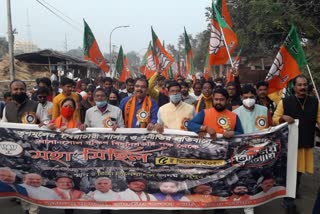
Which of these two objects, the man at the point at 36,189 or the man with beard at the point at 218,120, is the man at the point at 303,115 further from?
the man at the point at 36,189

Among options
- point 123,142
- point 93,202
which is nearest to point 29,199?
point 93,202

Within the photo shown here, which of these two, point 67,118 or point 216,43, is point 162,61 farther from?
point 67,118

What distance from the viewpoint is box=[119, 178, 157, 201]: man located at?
4238 millimetres

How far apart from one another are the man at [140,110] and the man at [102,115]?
1.18 feet

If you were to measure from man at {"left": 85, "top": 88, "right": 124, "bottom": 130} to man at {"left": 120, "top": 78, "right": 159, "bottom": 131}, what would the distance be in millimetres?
359

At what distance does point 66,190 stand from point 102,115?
1.03 m

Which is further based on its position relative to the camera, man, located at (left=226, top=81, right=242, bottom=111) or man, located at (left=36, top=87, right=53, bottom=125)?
man, located at (left=226, top=81, right=242, bottom=111)

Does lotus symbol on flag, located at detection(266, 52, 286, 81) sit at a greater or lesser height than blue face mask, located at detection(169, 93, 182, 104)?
greater

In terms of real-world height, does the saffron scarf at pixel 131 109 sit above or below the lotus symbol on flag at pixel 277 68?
below

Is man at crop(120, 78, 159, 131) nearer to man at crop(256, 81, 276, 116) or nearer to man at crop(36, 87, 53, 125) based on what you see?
man at crop(36, 87, 53, 125)

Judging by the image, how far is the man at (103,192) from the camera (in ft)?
13.9

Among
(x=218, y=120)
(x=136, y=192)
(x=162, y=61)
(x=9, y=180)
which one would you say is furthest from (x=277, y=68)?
(x=162, y=61)

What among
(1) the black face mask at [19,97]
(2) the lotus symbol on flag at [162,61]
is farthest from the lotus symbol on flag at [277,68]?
(2) the lotus symbol on flag at [162,61]

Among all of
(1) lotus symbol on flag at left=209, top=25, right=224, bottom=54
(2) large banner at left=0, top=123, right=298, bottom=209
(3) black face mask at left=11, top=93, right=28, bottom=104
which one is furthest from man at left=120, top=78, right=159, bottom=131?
(1) lotus symbol on flag at left=209, top=25, right=224, bottom=54
